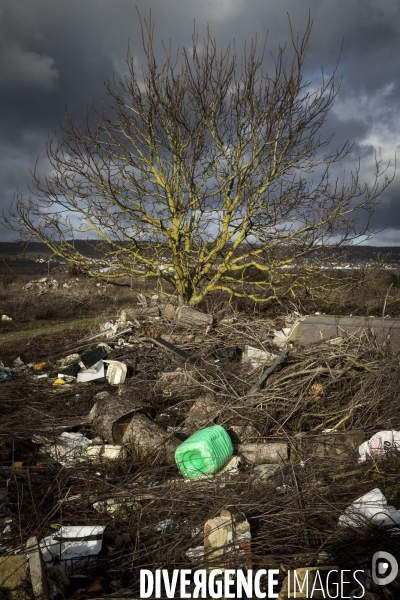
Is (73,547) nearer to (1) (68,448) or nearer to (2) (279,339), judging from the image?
(1) (68,448)

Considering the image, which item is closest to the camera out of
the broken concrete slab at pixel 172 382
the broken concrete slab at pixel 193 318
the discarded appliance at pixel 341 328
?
the broken concrete slab at pixel 172 382

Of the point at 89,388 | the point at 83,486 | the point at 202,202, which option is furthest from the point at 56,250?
the point at 83,486

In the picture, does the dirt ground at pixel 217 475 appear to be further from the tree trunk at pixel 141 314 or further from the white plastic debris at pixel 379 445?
the tree trunk at pixel 141 314

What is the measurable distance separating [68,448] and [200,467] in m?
1.46

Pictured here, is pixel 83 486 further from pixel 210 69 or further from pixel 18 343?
pixel 210 69

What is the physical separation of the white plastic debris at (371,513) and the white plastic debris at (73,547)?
1547 millimetres

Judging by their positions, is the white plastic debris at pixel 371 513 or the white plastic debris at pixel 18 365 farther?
the white plastic debris at pixel 18 365

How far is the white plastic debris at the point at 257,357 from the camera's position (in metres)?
5.82

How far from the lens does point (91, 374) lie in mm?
6820

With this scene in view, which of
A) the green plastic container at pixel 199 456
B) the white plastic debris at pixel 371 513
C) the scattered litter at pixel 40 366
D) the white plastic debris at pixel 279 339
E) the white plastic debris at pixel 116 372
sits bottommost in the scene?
the white plastic debris at pixel 371 513

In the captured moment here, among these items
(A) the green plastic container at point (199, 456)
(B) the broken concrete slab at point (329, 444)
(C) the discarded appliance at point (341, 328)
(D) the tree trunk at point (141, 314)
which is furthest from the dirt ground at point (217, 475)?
(D) the tree trunk at point (141, 314)

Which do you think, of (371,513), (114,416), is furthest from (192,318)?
(371,513)

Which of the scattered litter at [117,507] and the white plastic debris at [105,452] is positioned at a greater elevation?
the white plastic debris at [105,452]

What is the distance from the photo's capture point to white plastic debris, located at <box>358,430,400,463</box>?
12.4 feet
